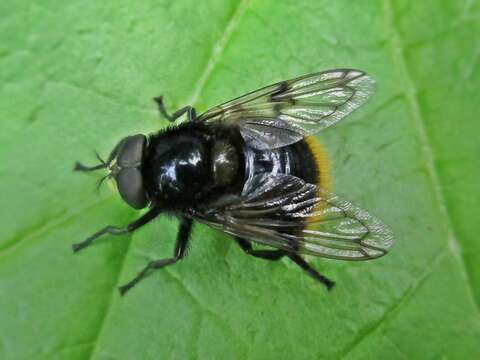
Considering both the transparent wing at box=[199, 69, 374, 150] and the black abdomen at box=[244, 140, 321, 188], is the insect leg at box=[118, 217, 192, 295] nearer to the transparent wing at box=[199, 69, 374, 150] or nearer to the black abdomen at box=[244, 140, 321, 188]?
the black abdomen at box=[244, 140, 321, 188]

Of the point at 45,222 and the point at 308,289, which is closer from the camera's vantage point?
the point at 45,222

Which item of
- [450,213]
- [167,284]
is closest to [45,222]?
[167,284]

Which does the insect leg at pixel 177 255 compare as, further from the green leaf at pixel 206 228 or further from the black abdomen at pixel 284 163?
the black abdomen at pixel 284 163

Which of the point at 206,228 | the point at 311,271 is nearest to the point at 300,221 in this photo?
the point at 311,271

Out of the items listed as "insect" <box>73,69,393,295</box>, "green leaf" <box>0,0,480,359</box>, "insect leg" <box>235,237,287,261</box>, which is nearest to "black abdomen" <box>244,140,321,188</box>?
"insect" <box>73,69,393,295</box>

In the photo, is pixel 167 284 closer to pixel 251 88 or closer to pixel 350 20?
pixel 251 88

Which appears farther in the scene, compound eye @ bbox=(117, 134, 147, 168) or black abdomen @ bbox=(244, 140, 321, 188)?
black abdomen @ bbox=(244, 140, 321, 188)

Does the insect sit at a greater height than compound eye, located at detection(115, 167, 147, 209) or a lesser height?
greater
